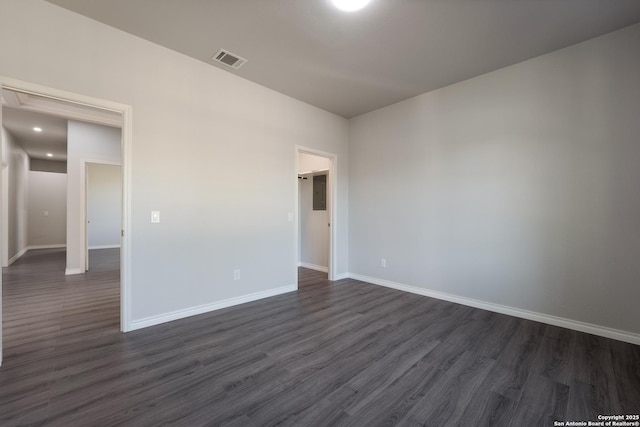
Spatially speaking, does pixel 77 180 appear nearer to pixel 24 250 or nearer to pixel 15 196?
pixel 15 196

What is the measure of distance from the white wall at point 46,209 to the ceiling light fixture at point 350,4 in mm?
10884

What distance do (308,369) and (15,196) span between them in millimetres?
8768

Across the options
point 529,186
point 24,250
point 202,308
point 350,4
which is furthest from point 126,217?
point 24,250

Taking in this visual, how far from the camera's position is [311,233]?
18.6 ft

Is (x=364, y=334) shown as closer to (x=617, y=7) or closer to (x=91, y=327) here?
(x=91, y=327)

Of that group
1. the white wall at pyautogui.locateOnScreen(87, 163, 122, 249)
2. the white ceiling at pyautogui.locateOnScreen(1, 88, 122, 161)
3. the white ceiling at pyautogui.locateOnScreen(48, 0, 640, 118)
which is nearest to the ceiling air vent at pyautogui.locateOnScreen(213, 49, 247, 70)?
the white ceiling at pyautogui.locateOnScreen(48, 0, 640, 118)

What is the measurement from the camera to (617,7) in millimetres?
2230

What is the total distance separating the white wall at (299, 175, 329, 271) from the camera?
543 centimetres

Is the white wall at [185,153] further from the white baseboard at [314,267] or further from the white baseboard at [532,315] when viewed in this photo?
the white baseboard at [532,315]

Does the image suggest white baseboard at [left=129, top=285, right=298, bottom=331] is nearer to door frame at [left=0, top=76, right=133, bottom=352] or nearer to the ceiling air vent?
door frame at [left=0, top=76, right=133, bottom=352]

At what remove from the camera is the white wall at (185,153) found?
231cm

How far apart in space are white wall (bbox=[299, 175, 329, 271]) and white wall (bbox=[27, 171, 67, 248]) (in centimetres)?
861

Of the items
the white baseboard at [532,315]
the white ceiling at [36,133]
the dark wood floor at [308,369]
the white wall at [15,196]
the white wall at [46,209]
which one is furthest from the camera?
A: the white wall at [46,209]

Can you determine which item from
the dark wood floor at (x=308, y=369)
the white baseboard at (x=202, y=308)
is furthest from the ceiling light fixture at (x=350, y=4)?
the white baseboard at (x=202, y=308)
